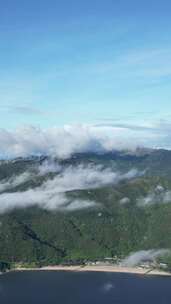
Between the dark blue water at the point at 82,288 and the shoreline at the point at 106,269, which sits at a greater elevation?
the shoreline at the point at 106,269

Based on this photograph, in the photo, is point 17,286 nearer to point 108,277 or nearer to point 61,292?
point 61,292

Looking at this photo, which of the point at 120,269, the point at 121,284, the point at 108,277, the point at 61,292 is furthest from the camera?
the point at 120,269

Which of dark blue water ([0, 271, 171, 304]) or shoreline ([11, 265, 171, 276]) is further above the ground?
shoreline ([11, 265, 171, 276])

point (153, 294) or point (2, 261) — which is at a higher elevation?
point (2, 261)

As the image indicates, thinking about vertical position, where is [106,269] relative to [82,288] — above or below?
above

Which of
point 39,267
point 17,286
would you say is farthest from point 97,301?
point 39,267

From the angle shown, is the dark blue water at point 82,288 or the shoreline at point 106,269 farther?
the shoreline at point 106,269

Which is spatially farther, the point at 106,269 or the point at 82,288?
the point at 106,269

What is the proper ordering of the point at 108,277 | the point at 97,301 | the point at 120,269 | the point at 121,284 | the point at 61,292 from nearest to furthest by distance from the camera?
the point at 97,301 < the point at 61,292 < the point at 121,284 < the point at 108,277 < the point at 120,269
